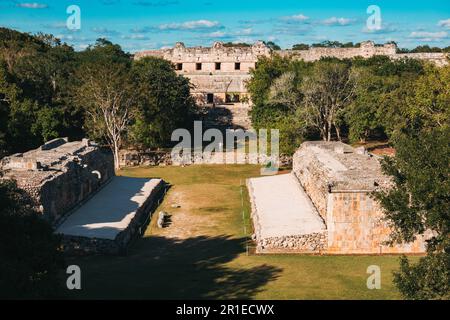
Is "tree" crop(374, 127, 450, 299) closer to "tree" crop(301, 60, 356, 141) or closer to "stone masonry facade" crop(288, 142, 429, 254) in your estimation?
"stone masonry facade" crop(288, 142, 429, 254)

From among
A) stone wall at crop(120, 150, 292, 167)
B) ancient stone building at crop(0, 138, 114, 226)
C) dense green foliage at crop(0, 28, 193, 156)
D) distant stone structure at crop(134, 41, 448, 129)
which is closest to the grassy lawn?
ancient stone building at crop(0, 138, 114, 226)

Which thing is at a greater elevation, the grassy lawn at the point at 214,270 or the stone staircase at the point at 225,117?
the stone staircase at the point at 225,117

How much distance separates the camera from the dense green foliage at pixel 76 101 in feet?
153

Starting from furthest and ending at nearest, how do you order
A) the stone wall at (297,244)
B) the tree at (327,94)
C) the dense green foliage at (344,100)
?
1. the tree at (327,94)
2. the dense green foliage at (344,100)
3. the stone wall at (297,244)

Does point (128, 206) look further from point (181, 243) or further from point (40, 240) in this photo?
point (40, 240)

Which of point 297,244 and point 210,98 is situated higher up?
point 210,98

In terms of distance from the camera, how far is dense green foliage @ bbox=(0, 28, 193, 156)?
153 feet

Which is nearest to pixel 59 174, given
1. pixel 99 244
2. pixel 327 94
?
pixel 99 244

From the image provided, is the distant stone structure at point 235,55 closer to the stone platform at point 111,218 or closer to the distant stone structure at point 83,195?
the distant stone structure at point 83,195

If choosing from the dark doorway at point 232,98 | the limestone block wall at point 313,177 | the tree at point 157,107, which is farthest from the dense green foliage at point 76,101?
the limestone block wall at point 313,177

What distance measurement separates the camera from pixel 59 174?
91.1 ft

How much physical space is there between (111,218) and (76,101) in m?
23.4

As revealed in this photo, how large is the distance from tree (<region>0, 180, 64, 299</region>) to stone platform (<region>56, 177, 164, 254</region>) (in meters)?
5.61

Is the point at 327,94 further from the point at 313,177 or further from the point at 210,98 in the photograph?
the point at 313,177
